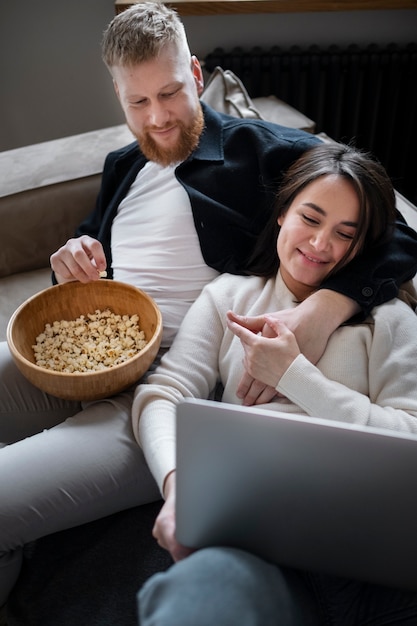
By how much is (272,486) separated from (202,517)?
124 millimetres

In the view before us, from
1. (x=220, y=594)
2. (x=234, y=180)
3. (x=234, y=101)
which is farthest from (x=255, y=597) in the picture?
(x=234, y=101)

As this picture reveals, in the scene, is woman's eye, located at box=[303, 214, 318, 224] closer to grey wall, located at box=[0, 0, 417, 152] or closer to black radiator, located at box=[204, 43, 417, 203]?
black radiator, located at box=[204, 43, 417, 203]

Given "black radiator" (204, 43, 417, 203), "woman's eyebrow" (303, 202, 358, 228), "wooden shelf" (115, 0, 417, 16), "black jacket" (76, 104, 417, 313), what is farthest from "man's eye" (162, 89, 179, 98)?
"black radiator" (204, 43, 417, 203)

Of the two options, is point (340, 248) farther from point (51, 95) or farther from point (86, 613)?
point (51, 95)

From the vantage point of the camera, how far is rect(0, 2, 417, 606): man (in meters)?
1.20

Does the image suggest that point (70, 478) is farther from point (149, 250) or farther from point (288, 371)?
point (149, 250)

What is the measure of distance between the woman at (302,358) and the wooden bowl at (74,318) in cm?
6

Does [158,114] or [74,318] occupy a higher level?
[158,114]

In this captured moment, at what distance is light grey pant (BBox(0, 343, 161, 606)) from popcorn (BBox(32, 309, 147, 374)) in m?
0.09

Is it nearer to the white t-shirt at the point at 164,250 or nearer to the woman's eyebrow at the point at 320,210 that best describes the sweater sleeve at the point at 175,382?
the white t-shirt at the point at 164,250

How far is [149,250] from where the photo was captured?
4.99ft

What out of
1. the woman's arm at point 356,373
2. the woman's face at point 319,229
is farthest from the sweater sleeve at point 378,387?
the woman's face at point 319,229

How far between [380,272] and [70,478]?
774 mm

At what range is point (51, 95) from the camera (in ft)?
8.42
